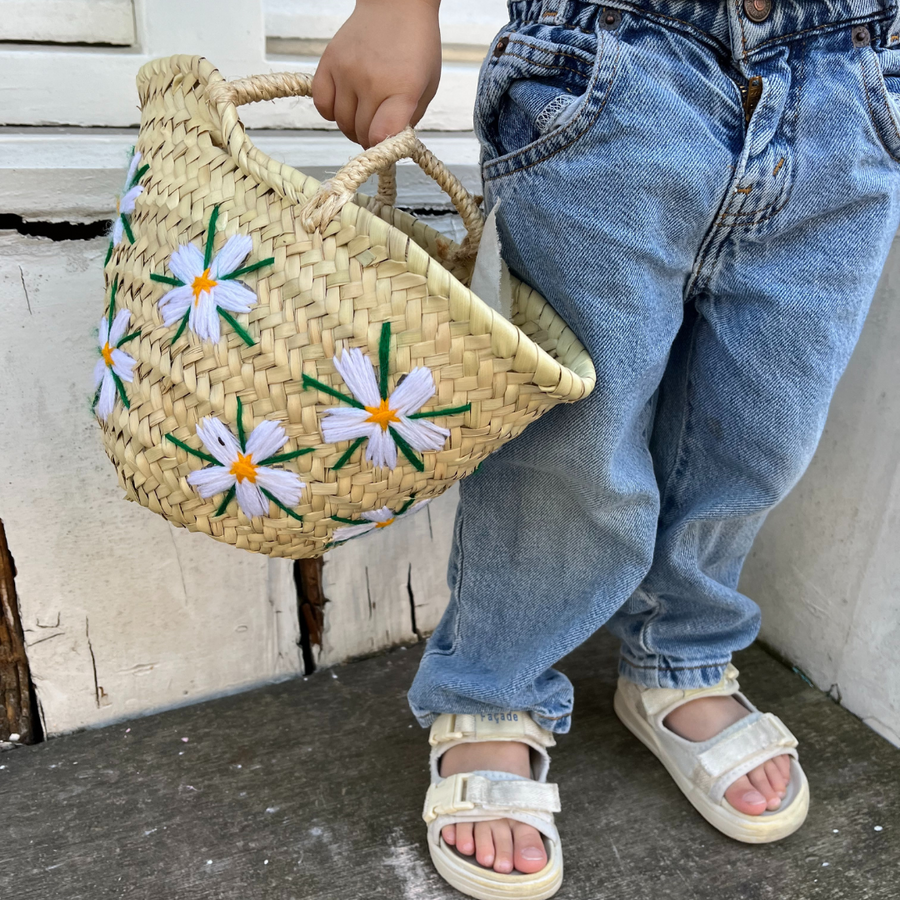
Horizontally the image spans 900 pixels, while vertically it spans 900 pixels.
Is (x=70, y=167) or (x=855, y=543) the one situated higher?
(x=70, y=167)

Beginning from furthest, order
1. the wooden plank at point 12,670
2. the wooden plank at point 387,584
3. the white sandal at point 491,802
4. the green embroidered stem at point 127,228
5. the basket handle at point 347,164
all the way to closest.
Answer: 1. the wooden plank at point 387,584
2. the wooden plank at point 12,670
3. the white sandal at point 491,802
4. the green embroidered stem at point 127,228
5. the basket handle at point 347,164

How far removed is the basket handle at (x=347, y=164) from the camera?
508 millimetres

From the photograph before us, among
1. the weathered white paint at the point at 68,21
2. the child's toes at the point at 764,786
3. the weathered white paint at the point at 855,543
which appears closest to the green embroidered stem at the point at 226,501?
the weathered white paint at the point at 68,21

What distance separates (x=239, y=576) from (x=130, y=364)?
0.48 meters

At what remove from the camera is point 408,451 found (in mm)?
549

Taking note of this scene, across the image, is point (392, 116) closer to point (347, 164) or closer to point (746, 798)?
point (347, 164)

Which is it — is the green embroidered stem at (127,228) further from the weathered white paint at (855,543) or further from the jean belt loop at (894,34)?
the weathered white paint at (855,543)

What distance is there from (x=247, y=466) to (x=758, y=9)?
50 centimetres

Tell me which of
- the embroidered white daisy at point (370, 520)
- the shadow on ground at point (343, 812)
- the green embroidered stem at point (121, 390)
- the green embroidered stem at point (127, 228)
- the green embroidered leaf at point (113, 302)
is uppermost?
the green embroidered stem at point (127, 228)

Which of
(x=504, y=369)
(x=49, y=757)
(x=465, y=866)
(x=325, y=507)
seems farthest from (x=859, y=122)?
(x=49, y=757)

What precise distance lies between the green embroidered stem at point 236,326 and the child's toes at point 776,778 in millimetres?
727

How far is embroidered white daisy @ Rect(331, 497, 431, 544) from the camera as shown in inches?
23.3

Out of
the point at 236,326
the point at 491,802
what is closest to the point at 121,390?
the point at 236,326

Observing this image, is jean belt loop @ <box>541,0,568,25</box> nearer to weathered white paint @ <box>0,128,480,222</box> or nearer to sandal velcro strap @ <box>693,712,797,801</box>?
weathered white paint @ <box>0,128,480,222</box>
